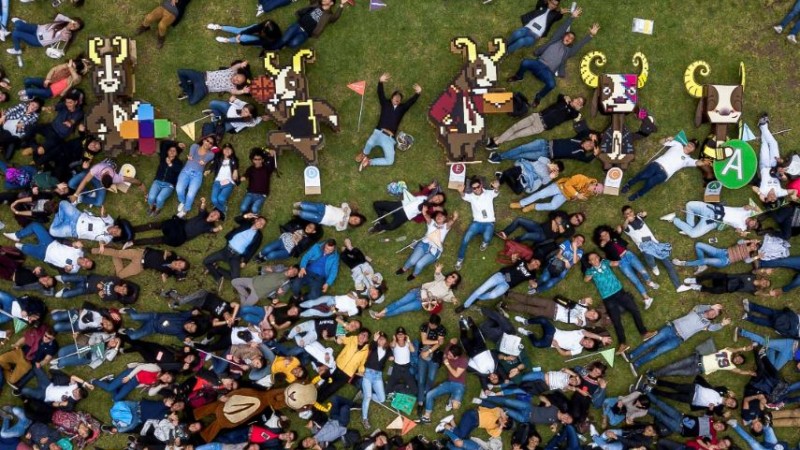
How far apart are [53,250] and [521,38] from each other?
11.3 meters

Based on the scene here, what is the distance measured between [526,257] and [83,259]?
9629mm

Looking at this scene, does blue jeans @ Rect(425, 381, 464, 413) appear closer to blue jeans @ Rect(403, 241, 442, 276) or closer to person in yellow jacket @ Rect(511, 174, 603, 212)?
blue jeans @ Rect(403, 241, 442, 276)

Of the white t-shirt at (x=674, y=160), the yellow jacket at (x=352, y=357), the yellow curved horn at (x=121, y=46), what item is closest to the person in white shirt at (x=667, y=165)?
the white t-shirt at (x=674, y=160)

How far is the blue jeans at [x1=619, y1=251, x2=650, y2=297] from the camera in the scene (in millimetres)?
14266

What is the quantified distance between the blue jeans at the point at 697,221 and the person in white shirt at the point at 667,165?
894mm

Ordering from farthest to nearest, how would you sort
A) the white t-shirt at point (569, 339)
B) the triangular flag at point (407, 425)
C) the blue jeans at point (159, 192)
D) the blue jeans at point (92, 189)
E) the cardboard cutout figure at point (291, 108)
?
the triangular flag at point (407, 425)
the white t-shirt at point (569, 339)
the blue jeans at point (159, 192)
the blue jeans at point (92, 189)
the cardboard cutout figure at point (291, 108)

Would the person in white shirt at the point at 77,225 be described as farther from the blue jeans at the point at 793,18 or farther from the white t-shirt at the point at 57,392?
the blue jeans at the point at 793,18

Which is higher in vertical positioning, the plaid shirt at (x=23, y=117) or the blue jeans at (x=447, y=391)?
the plaid shirt at (x=23, y=117)

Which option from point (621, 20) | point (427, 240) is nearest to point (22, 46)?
point (427, 240)

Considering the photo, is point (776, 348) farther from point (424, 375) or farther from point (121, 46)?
point (121, 46)

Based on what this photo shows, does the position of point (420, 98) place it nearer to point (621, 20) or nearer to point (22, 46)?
point (621, 20)

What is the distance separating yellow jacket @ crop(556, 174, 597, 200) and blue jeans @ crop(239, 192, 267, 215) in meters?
6.68

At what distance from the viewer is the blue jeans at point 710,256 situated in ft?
47.0

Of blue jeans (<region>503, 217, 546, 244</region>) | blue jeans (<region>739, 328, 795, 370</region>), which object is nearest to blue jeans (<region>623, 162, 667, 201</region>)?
blue jeans (<region>503, 217, 546, 244</region>)
